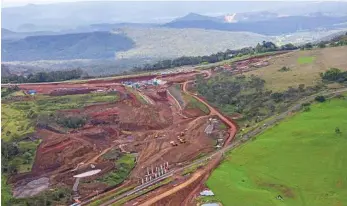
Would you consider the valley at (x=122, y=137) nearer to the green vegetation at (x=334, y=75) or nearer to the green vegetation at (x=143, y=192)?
the green vegetation at (x=143, y=192)

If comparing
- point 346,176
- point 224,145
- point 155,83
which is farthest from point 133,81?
point 346,176

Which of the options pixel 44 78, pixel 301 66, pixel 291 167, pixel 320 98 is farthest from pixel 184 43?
pixel 291 167

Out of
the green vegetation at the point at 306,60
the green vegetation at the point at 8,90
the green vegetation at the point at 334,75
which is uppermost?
the green vegetation at the point at 306,60

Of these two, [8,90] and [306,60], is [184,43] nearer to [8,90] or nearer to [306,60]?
[306,60]

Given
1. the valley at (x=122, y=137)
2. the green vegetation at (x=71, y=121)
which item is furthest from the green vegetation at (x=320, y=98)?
the green vegetation at (x=71, y=121)

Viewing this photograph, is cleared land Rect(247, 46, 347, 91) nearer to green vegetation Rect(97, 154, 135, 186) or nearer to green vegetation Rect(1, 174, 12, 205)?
green vegetation Rect(97, 154, 135, 186)

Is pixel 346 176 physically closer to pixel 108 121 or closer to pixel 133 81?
pixel 108 121

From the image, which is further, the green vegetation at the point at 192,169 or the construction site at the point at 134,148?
the green vegetation at the point at 192,169
